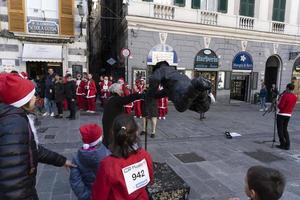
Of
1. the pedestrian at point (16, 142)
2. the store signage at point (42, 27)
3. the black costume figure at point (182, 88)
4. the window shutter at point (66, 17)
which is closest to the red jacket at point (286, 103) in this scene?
the black costume figure at point (182, 88)

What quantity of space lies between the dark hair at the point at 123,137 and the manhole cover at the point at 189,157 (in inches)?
146

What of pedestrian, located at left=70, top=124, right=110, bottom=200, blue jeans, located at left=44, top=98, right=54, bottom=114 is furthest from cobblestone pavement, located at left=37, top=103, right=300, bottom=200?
pedestrian, located at left=70, top=124, right=110, bottom=200

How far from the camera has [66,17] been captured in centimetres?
1338

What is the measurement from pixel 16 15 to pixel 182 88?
1344 centimetres

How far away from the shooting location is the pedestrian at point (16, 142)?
1822mm

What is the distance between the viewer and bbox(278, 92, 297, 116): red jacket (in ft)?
21.4

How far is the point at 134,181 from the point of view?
2178 millimetres

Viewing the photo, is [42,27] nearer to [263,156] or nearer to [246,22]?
[263,156]

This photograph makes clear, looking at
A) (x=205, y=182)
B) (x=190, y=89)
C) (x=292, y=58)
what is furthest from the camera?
(x=292, y=58)

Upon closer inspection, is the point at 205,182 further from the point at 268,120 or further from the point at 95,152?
the point at 268,120

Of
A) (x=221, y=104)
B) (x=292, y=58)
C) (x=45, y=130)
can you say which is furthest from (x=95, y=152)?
(x=292, y=58)

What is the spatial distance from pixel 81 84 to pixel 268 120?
877 centimetres

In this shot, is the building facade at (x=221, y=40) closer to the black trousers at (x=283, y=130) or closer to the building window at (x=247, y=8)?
the building window at (x=247, y=8)

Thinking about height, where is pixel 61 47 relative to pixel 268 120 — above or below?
above
